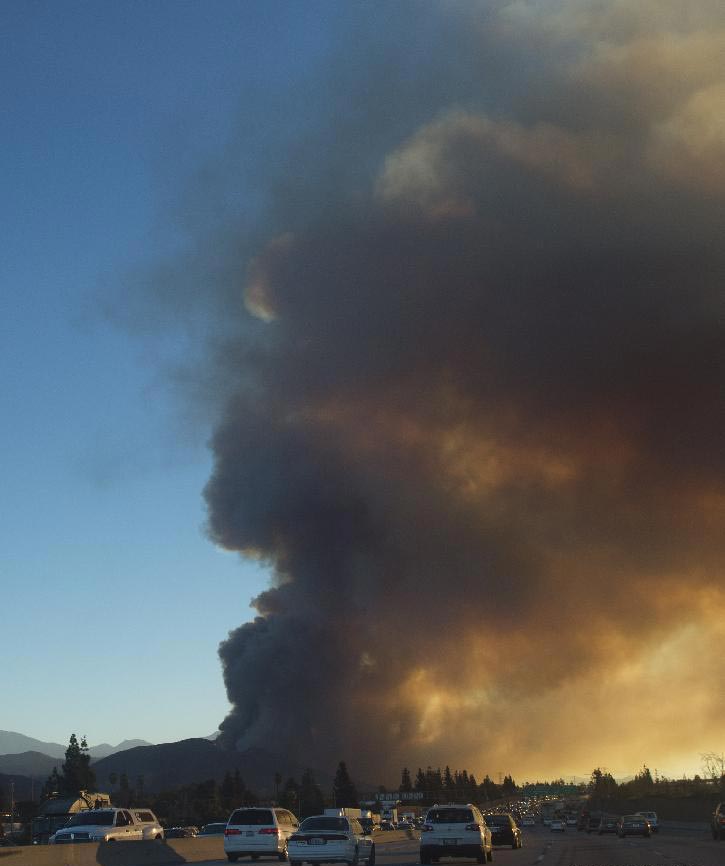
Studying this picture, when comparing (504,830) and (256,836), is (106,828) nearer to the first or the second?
(256,836)

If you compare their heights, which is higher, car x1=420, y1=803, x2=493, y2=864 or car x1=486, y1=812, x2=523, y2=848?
car x1=420, y1=803, x2=493, y2=864

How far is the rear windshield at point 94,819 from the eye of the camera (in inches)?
1769

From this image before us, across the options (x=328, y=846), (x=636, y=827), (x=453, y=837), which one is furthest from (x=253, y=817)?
(x=636, y=827)

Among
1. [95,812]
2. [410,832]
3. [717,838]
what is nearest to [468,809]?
[95,812]

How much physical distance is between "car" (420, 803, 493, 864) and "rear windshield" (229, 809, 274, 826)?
7549 millimetres

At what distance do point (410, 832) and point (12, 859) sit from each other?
6582 cm

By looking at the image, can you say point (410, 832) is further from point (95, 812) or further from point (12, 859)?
point (12, 859)

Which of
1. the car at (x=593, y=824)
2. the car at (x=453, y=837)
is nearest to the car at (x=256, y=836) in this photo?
the car at (x=453, y=837)

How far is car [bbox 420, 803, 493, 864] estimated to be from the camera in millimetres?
38469

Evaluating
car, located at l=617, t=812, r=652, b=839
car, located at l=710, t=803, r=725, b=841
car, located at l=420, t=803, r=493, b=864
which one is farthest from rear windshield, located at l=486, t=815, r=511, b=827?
car, located at l=420, t=803, r=493, b=864

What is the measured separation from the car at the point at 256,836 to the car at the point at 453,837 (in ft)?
22.4

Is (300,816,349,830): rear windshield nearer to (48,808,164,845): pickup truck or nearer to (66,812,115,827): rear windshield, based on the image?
(48,808,164,845): pickup truck

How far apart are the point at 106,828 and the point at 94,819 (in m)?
1.18

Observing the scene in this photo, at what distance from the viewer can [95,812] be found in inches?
1795
